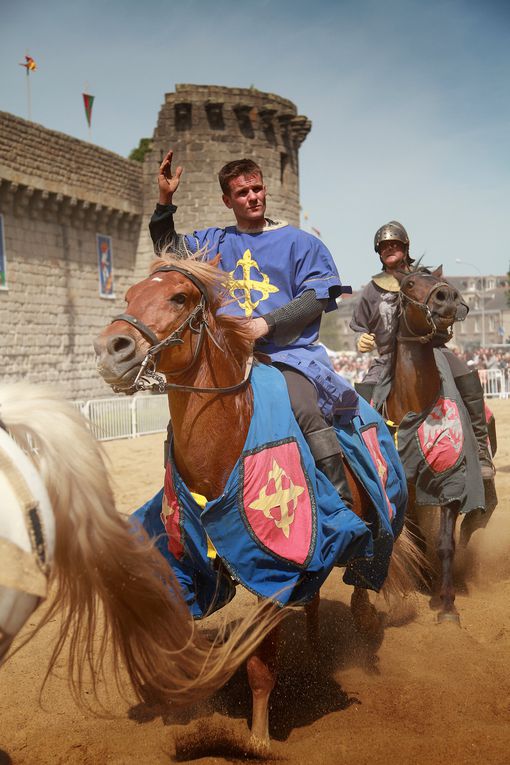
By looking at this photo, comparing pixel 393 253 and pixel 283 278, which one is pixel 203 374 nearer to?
pixel 283 278

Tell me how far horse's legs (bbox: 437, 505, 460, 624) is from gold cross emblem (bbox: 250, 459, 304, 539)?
2233mm

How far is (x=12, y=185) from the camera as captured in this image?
20.9 m

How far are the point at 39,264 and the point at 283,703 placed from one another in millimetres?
20499

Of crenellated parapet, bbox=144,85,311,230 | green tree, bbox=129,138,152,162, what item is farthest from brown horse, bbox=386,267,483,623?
green tree, bbox=129,138,152,162

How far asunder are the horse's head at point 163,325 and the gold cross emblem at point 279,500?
594mm

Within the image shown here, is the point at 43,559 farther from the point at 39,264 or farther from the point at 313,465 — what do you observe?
the point at 39,264

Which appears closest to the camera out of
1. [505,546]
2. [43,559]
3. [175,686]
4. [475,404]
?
[43,559]

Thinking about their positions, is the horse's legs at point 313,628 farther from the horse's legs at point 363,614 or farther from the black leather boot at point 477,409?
the black leather boot at point 477,409

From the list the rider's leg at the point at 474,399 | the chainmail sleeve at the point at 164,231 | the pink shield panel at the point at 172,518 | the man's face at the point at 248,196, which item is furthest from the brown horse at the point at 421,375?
the pink shield panel at the point at 172,518

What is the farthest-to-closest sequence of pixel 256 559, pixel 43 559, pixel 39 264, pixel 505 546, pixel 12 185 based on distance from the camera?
pixel 39 264 → pixel 12 185 → pixel 505 546 → pixel 256 559 → pixel 43 559

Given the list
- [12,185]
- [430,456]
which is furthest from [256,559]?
[12,185]

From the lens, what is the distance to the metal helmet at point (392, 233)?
5578mm

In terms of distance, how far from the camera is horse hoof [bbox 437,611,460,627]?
484cm

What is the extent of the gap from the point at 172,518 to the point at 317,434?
2.58 feet
